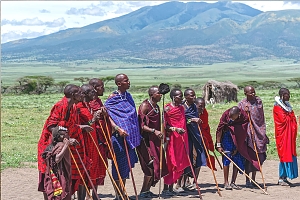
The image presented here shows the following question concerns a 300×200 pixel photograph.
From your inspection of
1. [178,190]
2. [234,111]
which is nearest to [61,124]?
[178,190]

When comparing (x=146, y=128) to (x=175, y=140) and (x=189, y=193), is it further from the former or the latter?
(x=189, y=193)

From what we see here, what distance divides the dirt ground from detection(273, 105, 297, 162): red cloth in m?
0.59

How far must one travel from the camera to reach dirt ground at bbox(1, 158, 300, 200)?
9422mm

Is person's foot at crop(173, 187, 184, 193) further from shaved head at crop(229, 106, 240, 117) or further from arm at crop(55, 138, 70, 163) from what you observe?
arm at crop(55, 138, 70, 163)

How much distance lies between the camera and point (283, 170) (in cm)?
A: 1024

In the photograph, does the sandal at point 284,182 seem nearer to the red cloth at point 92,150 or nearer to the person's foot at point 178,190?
the person's foot at point 178,190

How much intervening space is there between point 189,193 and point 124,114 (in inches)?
77.8

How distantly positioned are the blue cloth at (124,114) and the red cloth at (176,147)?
767 millimetres

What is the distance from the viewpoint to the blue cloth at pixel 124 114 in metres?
8.78

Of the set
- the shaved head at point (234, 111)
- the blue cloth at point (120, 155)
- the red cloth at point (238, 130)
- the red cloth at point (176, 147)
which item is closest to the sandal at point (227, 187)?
the red cloth at point (238, 130)

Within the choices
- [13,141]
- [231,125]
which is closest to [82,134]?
[231,125]

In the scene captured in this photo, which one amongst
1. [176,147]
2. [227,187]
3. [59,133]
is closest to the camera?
[59,133]

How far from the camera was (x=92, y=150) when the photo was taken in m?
8.45

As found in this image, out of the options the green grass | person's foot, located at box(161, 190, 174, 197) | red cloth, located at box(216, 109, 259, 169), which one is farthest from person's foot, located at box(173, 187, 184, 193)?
the green grass
